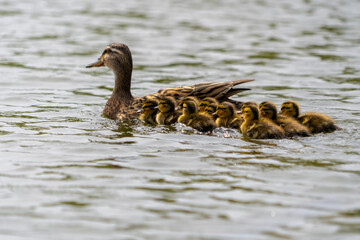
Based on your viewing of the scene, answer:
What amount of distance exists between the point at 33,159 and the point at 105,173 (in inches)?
32.7

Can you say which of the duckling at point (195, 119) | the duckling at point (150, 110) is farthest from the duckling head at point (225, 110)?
the duckling at point (150, 110)

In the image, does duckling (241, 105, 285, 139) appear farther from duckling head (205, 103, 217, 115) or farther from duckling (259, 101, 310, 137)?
duckling head (205, 103, 217, 115)

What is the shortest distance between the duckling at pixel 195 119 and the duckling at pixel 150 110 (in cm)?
44

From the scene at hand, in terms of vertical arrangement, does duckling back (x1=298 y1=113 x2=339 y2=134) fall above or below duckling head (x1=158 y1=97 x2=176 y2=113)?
below

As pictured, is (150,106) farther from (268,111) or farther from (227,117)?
(268,111)

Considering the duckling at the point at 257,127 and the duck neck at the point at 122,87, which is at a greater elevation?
the duck neck at the point at 122,87

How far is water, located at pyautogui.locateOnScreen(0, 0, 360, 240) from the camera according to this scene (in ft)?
15.3

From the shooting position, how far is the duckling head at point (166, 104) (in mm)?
7664

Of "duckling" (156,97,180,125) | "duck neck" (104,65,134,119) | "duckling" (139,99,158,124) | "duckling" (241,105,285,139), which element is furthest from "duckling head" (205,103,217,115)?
"duck neck" (104,65,134,119)

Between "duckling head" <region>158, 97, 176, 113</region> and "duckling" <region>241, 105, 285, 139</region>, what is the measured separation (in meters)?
0.92

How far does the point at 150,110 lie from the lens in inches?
310

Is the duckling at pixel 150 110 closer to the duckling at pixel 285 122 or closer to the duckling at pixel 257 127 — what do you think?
the duckling at pixel 257 127

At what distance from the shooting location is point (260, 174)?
5703 mm

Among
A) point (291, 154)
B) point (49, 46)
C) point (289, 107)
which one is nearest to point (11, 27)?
point (49, 46)
